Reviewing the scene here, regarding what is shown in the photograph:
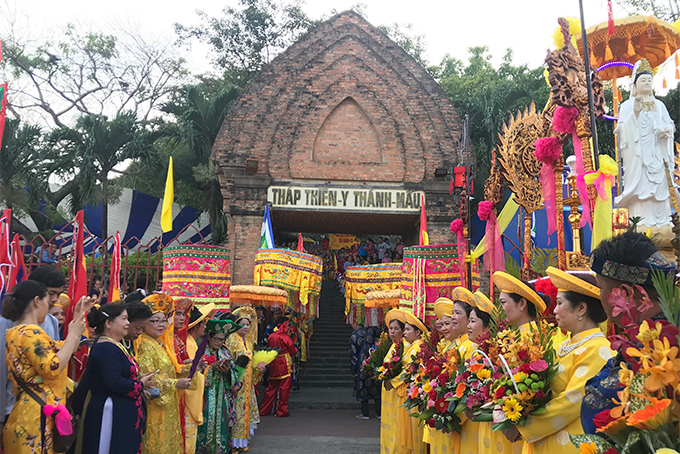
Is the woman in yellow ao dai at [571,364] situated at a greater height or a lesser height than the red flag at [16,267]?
lesser

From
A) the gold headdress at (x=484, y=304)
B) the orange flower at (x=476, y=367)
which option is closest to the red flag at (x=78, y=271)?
the orange flower at (x=476, y=367)

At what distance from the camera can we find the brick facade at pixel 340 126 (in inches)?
563

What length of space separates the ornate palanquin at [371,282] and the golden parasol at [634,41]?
556 cm

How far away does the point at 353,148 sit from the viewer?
48.2ft

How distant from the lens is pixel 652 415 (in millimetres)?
1742

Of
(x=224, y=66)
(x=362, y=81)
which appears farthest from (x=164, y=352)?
(x=224, y=66)

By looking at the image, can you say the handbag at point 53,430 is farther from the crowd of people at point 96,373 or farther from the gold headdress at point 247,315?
the gold headdress at point 247,315

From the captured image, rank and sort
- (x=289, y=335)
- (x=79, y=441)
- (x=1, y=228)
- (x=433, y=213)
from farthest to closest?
(x=433, y=213) → (x=289, y=335) → (x=1, y=228) → (x=79, y=441)

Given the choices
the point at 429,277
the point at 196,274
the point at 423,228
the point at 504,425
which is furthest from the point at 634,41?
the point at 504,425

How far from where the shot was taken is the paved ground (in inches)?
313

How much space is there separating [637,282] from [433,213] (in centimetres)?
1206

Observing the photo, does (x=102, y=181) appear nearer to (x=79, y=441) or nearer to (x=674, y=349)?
(x=79, y=441)

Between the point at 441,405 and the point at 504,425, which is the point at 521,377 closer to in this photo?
the point at 504,425

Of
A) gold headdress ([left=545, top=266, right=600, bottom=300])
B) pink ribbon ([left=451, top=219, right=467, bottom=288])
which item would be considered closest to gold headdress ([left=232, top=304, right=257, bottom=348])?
pink ribbon ([left=451, top=219, right=467, bottom=288])
